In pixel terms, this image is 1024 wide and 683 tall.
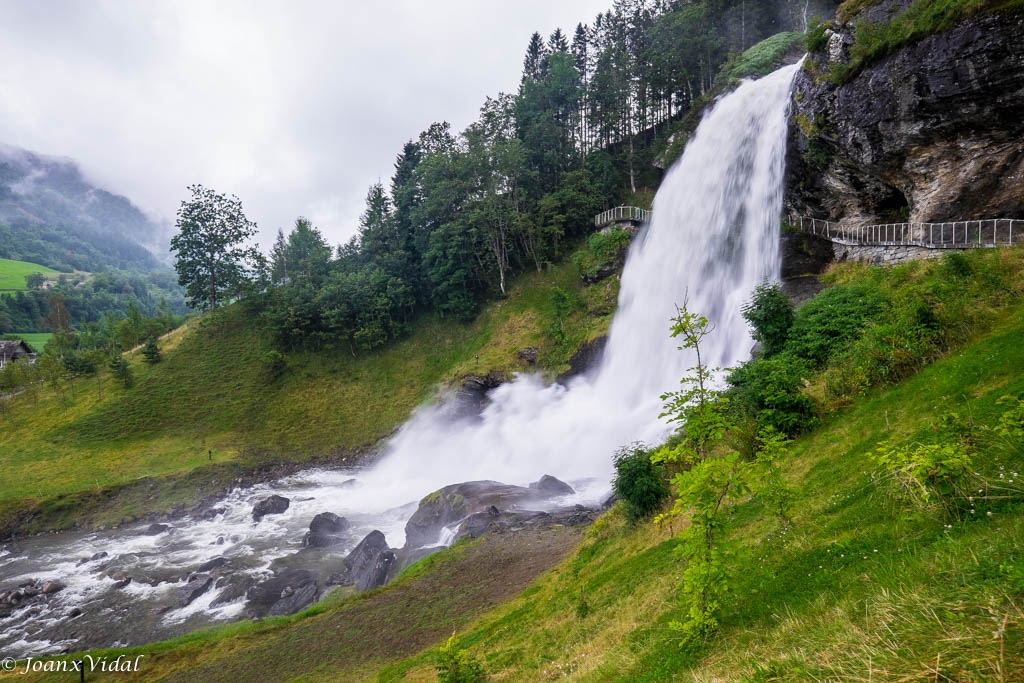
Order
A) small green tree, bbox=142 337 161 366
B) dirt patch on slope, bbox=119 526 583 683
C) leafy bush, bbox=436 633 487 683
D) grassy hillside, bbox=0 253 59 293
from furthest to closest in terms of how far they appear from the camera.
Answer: grassy hillside, bbox=0 253 59 293
small green tree, bbox=142 337 161 366
dirt patch on slope, bbox=119 526 583 683
leafy bush, bbox=436 633 487 683

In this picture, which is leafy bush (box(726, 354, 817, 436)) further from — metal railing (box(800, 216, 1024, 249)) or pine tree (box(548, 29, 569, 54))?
pine tree (box(548, 29, 569, 54))

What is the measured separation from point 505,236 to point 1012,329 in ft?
127

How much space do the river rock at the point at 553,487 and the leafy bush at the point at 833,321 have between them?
11.7 meters

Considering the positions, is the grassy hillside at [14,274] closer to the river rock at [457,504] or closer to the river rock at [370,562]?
the river rock at [370,562]

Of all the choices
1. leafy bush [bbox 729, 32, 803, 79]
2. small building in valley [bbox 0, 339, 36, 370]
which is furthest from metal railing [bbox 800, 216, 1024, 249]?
small building in valley [bbox 0, 339, 36, 370]

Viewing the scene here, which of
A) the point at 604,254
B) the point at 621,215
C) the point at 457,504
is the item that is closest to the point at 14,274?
the point at 604,254

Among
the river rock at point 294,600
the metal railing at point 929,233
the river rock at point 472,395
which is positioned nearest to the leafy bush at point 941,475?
the metal railing at point 929,233

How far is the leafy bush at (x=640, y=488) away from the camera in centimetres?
1191

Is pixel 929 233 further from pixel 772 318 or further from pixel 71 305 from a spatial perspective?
pixel 71 305

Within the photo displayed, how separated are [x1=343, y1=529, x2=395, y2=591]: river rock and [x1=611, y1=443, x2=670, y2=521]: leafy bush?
35.5 feet

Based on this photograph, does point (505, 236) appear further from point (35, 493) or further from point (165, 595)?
point (35, 493)

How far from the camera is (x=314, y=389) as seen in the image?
139 feet

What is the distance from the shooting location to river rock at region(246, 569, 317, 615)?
57.8 ft

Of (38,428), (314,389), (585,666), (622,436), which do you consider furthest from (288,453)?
(585,666)
